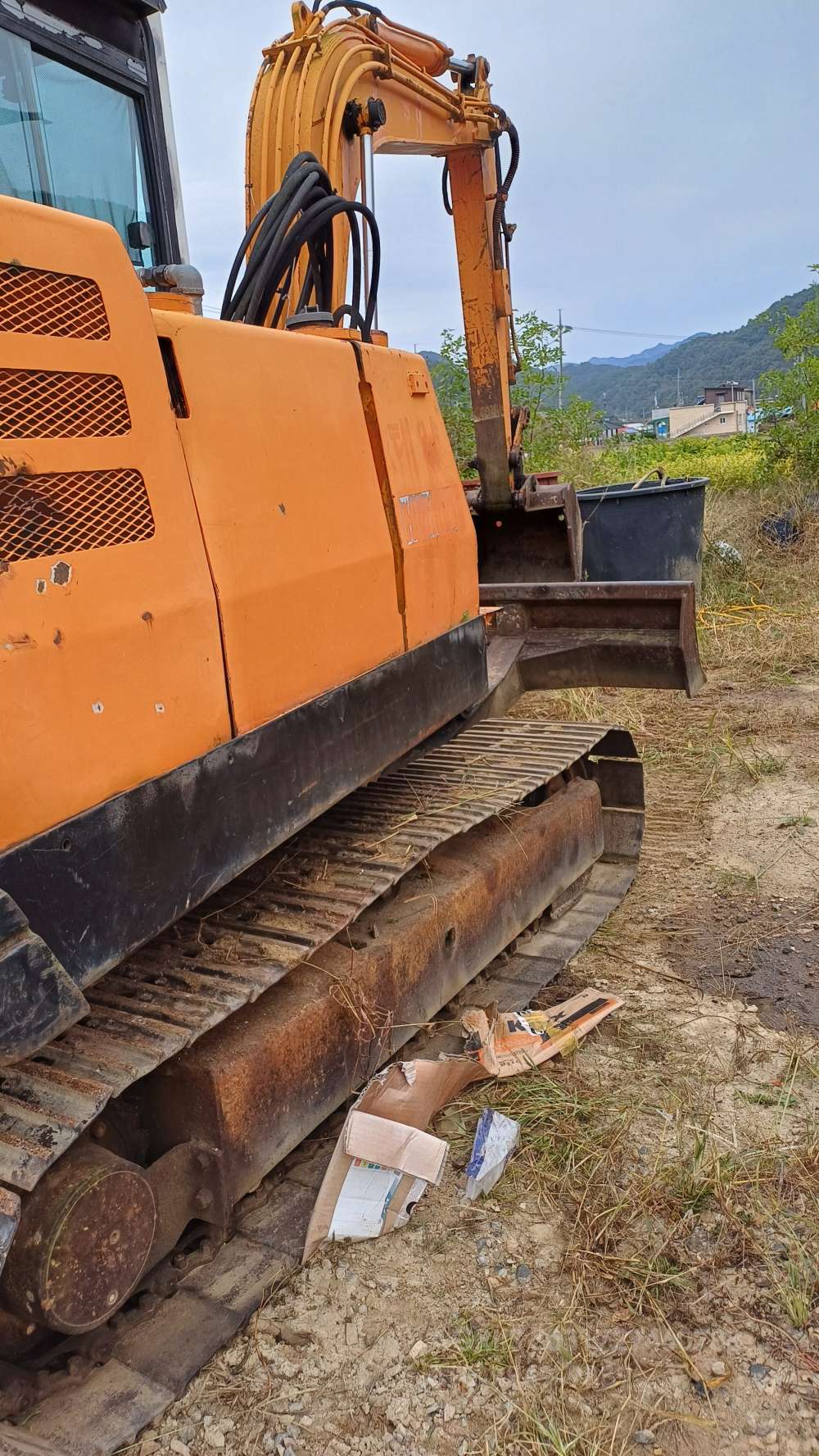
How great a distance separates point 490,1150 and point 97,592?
1.56 metres

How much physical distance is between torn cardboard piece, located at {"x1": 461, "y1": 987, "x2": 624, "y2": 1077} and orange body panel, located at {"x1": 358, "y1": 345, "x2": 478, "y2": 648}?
1055mm

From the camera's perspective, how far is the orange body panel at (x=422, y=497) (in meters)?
2.83

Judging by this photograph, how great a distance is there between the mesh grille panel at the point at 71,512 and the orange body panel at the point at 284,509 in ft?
0.62

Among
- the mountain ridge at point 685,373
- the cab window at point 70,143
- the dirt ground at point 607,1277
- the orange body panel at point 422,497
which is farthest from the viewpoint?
the mountain ridge at point 685,373

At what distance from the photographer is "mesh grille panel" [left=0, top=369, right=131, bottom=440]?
1646mm

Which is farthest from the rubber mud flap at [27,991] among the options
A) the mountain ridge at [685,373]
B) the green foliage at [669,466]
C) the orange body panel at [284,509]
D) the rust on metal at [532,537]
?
the mountain ridge at [685,373]

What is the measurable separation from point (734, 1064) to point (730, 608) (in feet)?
21.5

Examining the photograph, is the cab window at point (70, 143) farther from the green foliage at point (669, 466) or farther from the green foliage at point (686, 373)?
the green foliage at point (686, 373)

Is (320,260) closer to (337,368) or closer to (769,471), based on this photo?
(337,368)

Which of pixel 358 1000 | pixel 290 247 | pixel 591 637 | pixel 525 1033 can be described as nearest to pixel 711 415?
pixel 591 637

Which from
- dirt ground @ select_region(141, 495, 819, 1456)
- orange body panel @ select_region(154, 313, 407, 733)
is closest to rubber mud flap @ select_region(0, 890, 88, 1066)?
orange body panel @ select_region(154, 313, 407, 733)

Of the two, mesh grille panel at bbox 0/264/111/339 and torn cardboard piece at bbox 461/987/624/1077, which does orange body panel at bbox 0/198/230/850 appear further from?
torn cardboard piece at bbox 461/987/624/1077

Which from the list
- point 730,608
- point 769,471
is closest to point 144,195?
point 730,608

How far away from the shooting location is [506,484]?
218 inches
